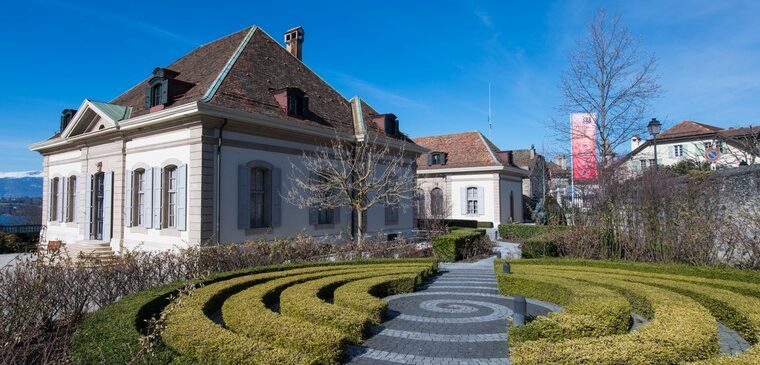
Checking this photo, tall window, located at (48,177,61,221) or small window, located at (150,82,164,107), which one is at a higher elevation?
small window, located at (150,82,164,107)

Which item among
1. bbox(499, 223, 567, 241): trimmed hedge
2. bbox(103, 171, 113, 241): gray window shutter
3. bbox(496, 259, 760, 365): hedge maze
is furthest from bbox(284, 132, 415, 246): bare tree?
bbox(499, 223, 567, 241): trimmed hedge

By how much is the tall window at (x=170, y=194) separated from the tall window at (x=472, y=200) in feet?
71.8

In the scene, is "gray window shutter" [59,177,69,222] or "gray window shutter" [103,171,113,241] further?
"gray window shutter" [59,177,69,222]

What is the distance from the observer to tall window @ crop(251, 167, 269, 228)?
51.6 ft

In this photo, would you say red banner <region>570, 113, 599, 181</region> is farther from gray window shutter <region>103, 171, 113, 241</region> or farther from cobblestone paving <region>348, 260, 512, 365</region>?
gray window shutter <region>103, 171, 113, 241</region>

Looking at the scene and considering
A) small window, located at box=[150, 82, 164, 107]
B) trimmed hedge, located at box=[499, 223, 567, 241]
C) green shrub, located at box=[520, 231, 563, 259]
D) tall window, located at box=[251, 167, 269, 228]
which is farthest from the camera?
trimmed hedge, located at box=[499, 223, 567, 241]

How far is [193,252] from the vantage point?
34.6ft

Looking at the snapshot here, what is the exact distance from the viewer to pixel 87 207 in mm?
18578

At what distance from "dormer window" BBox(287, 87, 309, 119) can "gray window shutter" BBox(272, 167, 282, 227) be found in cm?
242

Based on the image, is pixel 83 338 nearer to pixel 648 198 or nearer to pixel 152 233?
pixel 152 233

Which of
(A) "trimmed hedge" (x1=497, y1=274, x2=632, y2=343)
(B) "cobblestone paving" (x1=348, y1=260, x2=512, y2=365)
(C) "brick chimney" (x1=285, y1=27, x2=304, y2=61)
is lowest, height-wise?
(B) "cobblestone paving" (x1=348, y1=260, x2=512, y2=365)

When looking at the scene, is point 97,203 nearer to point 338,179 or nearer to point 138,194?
point 138,194

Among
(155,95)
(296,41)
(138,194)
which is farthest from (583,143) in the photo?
(138,194)

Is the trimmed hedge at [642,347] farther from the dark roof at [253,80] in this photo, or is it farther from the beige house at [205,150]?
the dark roof at [253,80]
